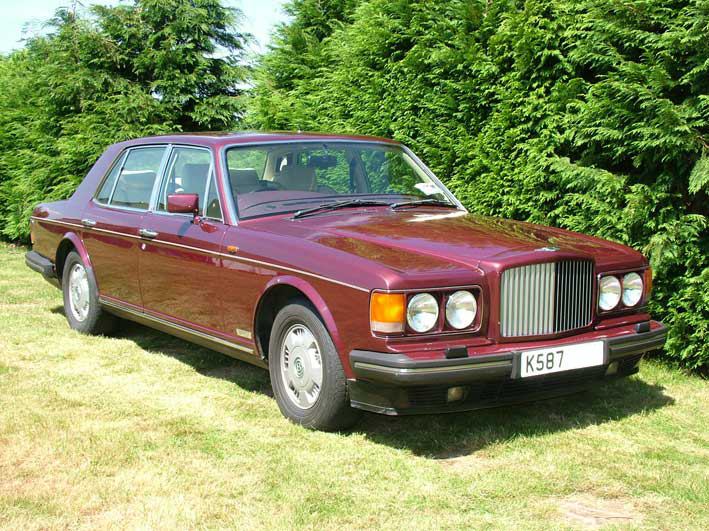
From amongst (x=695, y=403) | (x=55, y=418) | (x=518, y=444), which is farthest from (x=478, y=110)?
(x=55, y=418)

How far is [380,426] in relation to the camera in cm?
483

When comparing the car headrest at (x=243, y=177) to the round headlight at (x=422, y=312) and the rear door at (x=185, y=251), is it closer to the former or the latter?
the rear door at (x=185, y=251)

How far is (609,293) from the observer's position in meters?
4.83

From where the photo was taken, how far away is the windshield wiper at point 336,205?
17.4ft

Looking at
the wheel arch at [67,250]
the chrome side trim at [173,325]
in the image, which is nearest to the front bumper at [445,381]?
the chrome side trim at [173,325]

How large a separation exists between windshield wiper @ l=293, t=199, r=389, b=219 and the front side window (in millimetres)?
753

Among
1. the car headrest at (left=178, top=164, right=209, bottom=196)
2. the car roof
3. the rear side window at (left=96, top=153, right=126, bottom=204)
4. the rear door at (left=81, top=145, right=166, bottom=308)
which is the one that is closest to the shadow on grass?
the rear door at (left=81, top=145, right=166, bottom=308)

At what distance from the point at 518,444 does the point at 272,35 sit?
803 cm

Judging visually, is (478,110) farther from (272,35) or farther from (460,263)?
(272,35)

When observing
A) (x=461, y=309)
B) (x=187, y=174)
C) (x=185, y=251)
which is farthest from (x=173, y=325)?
(x=461, y=309)

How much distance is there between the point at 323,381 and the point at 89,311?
3386 millimetres

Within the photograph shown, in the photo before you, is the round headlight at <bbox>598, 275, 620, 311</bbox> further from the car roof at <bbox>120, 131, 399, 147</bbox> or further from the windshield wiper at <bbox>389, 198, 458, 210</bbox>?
the car roof at <bbox>120, 131, 399, 147</bbox>

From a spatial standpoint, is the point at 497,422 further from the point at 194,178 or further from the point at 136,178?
the point at 136,178

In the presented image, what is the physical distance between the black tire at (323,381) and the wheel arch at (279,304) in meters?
0.06
